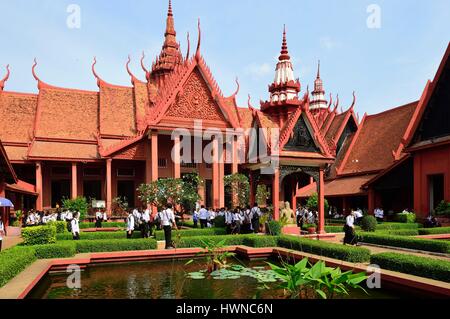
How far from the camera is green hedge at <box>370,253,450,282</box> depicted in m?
7.13

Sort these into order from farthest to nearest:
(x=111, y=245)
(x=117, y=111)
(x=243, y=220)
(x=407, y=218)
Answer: (x=117, y=111)
(x=407, y=218)
(x=243, y=220)
(x=111, y=245)

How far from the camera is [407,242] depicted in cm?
1220

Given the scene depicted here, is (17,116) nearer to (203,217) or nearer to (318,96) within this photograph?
(203,217)

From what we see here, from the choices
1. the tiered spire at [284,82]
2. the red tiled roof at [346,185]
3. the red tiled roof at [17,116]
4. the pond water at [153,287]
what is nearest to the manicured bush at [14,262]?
the pond water at [153,287]

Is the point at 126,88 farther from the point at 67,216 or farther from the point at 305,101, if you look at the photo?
the point at 305,101

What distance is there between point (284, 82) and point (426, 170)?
8903 millimetres

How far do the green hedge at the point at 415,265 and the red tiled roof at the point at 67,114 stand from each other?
71.5 ft

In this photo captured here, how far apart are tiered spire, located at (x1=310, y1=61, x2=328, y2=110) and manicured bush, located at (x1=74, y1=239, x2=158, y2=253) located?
4179 centimetres

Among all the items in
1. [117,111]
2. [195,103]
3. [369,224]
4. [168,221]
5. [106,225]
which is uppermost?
[117,111]

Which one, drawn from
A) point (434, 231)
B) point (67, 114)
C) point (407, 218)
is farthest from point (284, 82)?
point (67, 114)

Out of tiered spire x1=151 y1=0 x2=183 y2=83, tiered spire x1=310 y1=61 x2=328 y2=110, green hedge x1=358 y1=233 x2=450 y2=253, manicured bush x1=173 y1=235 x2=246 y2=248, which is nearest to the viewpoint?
green hedge x1=358 y1=233 x2=450 y2=253

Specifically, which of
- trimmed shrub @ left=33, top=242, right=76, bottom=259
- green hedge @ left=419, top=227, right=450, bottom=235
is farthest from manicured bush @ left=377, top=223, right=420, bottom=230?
trimmed shrub @ left=33, top=242, right=76, bottom=259

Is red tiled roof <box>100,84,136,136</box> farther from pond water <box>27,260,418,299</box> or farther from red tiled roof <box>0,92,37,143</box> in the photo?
pond water <box>27,260,418,299</box>

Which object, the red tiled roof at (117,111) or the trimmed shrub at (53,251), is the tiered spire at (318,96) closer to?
the red tiled roof at (117,111)
